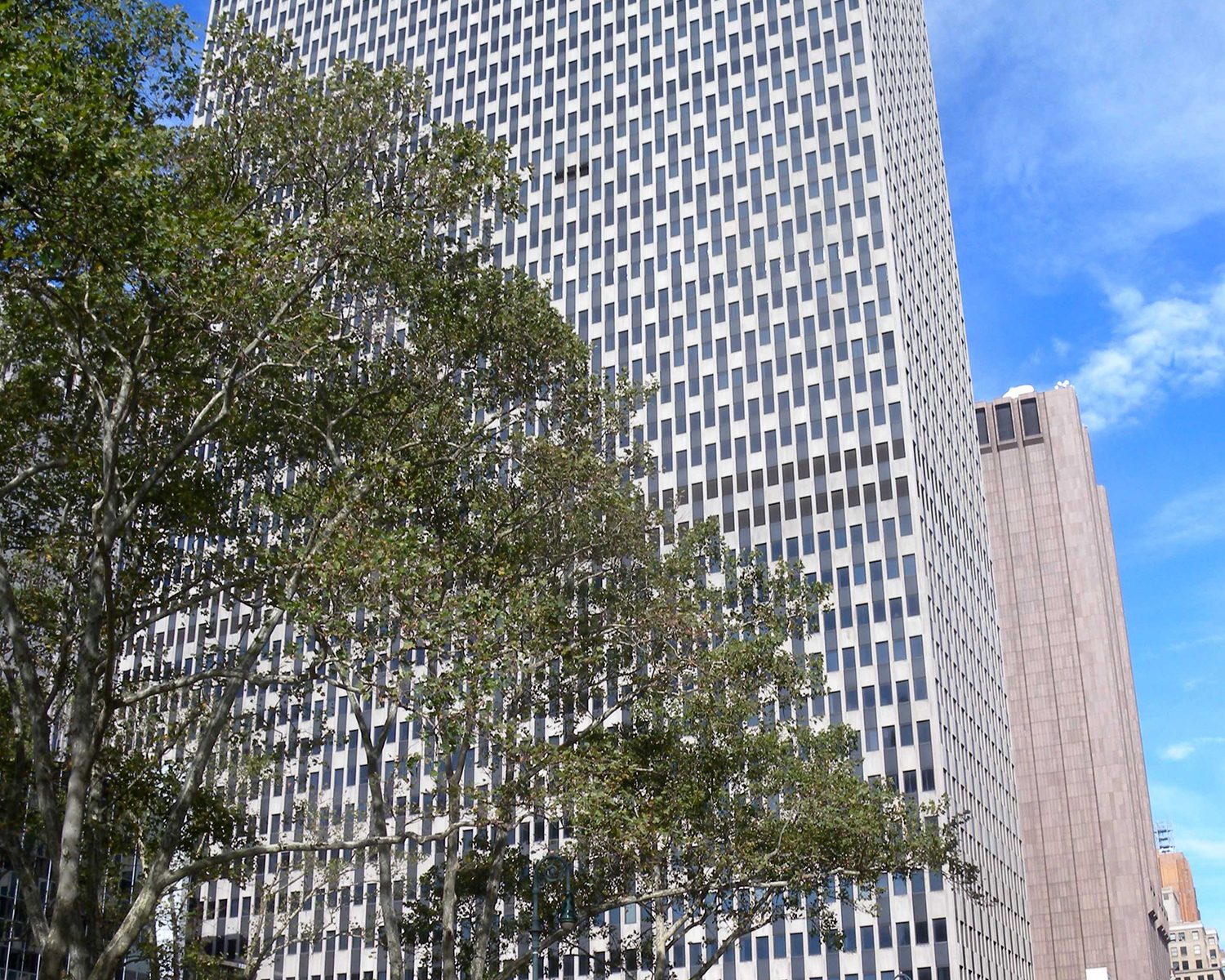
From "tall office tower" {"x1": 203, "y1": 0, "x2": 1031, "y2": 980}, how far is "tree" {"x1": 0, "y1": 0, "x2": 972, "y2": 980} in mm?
44243

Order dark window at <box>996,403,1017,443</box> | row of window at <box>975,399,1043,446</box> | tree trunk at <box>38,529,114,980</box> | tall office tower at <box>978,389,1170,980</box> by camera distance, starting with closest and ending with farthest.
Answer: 1. tree trunk at <box>38,529,114,980</box>
2. tall office tower at <box>978,389,1170,980</box>
3. row of window at <box>975,399,1043,446</box>
4. dark window at <box>996,403,1017,443</box>

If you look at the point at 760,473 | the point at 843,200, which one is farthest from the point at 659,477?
the point at 843,200

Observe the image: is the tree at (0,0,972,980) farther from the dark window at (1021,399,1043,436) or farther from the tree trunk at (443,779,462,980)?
the dark window at (1021,399,1043,436)

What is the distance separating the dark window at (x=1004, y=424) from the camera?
14950cm

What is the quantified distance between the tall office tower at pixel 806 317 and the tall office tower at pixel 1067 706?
3947 cm

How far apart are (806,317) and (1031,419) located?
226 feet

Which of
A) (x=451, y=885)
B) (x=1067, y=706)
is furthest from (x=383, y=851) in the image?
(x=1067, y=706)

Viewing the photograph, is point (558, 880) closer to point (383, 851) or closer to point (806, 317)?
point (383, 851)

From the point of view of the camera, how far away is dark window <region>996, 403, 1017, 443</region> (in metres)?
150

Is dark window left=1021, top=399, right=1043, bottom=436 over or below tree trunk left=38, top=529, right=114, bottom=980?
over

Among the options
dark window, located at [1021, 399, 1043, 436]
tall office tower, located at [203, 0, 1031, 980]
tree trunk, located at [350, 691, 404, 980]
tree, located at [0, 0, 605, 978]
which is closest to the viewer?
tree, located at [0, 0, 605, 978]

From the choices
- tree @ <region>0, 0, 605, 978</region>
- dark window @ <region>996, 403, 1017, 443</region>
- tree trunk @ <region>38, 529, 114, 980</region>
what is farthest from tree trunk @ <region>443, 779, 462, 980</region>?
dark window @ <region>996, 403, 1017, 443</region>

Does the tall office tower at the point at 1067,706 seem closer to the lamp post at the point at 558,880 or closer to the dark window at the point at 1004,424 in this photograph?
the dark window at the point at 1004,424

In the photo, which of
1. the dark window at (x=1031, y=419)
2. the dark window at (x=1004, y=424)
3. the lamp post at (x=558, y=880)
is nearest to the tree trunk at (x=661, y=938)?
the lamp post at (x=558, y=880)
